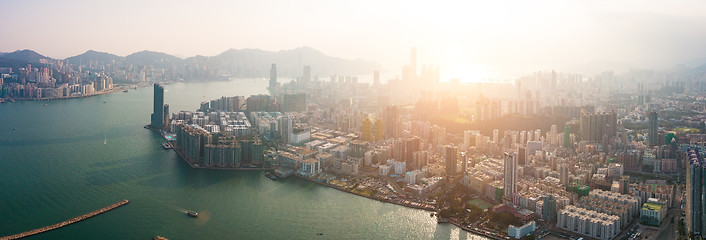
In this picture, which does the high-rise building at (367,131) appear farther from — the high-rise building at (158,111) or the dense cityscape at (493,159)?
the high-rise building at (158,111)

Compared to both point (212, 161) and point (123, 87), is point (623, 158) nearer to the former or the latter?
point (212, 161)

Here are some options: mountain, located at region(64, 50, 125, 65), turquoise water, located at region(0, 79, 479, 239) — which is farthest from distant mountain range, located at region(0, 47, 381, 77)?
turquoise water, located at region(0, 79, 479, 239)

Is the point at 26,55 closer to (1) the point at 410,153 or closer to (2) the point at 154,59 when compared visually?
(2) the point at 154,59

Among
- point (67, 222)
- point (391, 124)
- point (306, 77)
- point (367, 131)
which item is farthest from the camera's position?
point (306, 77)

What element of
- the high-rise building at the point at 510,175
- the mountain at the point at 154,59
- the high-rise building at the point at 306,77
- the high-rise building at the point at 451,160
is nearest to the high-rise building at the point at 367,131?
the high-rise building at the point at 451,160

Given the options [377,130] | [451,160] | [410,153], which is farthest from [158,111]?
[451,160]
